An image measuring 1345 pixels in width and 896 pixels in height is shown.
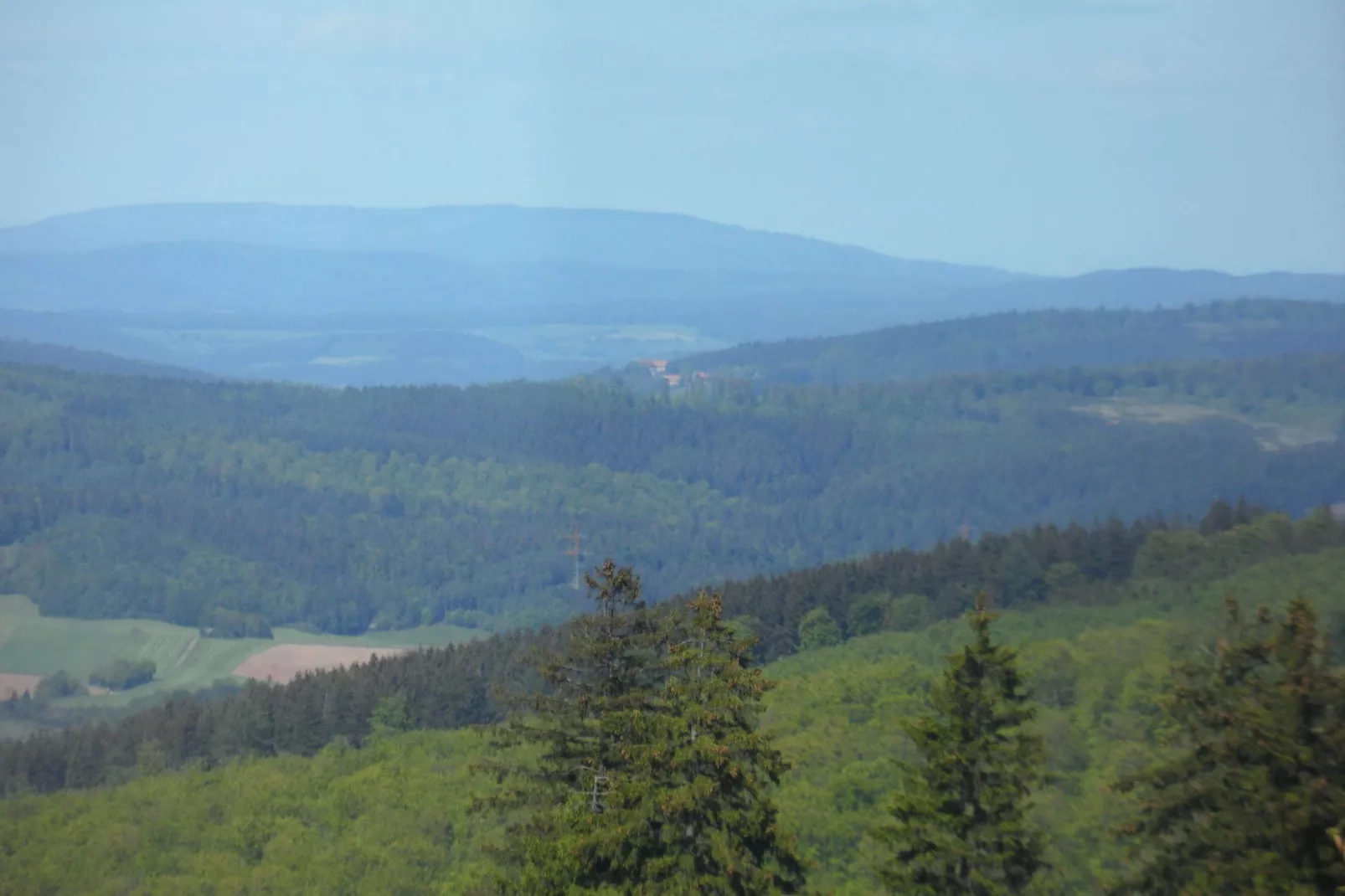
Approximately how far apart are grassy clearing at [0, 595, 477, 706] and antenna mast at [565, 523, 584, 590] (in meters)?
22.4

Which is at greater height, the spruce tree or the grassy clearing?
the spruce tree

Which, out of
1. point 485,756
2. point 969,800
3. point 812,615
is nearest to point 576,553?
point 812,615

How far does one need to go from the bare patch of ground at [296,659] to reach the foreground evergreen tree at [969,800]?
303 ft

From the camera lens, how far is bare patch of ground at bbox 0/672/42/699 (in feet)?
337

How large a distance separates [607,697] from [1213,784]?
23.0 feet

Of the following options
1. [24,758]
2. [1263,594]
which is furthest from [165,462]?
[1263,594]

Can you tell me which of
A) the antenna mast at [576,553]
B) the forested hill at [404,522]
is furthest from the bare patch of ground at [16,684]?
the antenna mast at [576,553]

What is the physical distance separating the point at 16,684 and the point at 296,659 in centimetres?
2192

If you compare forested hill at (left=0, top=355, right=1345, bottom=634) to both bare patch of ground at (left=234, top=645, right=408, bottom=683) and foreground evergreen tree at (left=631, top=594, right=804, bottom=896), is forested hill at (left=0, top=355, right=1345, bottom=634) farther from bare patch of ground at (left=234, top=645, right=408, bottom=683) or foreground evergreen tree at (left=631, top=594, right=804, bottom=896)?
foreground evergreen tree at (left=631, top=594, right=804, bottom=896)

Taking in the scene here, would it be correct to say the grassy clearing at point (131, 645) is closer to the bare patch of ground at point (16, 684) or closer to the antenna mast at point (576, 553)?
the bare patch of ground at point (16, 684)

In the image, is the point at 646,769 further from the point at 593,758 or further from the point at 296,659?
the point at 296,659

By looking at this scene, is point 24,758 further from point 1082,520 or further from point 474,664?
point 1082,520

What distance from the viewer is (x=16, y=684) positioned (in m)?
106

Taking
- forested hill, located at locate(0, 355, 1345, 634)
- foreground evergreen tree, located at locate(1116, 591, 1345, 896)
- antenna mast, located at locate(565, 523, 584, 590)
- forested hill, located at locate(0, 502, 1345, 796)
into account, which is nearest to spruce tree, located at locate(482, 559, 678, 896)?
foreground evergreen tree, located at locate(1116, 591, 1345, 896)
